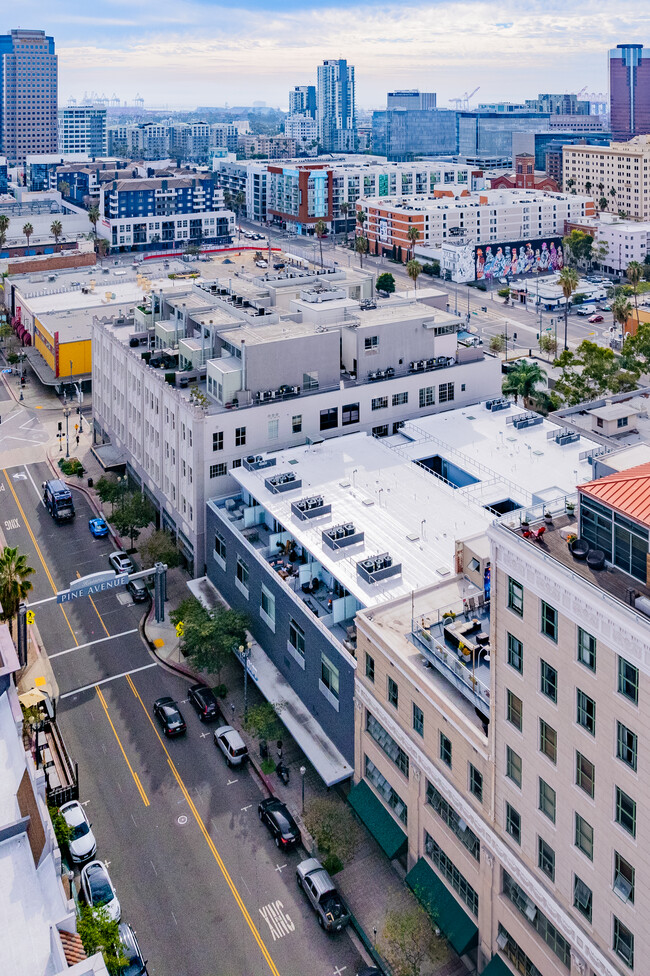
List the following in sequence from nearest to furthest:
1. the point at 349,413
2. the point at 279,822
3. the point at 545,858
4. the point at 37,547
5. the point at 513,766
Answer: the point at 545,858
the point at 513,766
the point at 279,822
the point at 349,413
the point at 37,547

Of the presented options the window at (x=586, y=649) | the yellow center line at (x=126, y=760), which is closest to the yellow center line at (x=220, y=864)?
the yellow center line at (x=126, y=760)

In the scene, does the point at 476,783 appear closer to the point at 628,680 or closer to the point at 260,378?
the point at 628,680

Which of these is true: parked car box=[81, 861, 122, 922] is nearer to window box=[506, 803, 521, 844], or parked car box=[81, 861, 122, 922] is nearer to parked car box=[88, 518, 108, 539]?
window box=[506, 803, 521, 844]

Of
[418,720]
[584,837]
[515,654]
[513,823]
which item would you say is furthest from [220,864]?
[515,654]

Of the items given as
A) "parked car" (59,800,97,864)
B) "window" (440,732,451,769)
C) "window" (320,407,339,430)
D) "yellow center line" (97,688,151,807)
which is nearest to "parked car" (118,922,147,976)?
"parked car" (59,800,97,864)

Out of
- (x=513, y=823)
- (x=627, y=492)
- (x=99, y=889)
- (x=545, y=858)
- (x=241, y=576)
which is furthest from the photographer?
(x=241, y=576)

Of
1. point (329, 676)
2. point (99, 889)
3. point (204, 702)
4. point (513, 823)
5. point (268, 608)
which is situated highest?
point (268, 608)

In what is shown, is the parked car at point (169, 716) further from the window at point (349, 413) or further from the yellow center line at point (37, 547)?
the window at point (349, 413)
